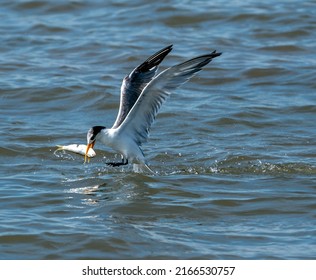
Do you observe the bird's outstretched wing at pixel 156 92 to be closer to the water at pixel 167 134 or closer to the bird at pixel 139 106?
the bird at pixel 139 106

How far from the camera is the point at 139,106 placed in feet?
33.2

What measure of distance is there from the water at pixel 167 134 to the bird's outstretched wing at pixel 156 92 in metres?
0.72

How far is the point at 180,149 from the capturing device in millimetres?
11844

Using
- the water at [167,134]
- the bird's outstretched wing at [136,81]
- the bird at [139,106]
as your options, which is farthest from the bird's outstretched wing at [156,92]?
the water at [167,134]

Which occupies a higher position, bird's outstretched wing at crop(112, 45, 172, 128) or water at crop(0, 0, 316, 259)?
bird's outstretched wing at crop(112, 45, 172, 128)

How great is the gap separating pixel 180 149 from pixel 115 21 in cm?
782

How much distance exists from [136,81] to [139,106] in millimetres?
1117

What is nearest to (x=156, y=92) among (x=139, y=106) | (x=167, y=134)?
(x=139, y=106)

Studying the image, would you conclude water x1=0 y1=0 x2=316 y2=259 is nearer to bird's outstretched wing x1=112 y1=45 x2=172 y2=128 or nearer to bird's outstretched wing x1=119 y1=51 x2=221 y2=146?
bird's outstretched wing x1=119 y1=51 x2=221 y2=146

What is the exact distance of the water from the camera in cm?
864

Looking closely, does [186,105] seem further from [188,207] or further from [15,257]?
[15,257]

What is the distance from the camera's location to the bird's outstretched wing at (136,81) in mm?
10797

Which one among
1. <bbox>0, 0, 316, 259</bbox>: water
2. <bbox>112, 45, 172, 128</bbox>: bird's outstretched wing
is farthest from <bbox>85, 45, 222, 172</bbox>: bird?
<bbox>0, 0, 316, 259</bbox>: water

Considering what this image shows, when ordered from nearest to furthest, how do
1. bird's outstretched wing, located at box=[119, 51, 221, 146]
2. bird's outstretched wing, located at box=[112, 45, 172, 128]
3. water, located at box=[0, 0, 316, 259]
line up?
water, located at box=[0, 0, 316, 259] → bird's outstretched wing, located at box=[119, 51, 221, 146] → bird's outstretched wing, located at box=[112, 45, 172, 128]
